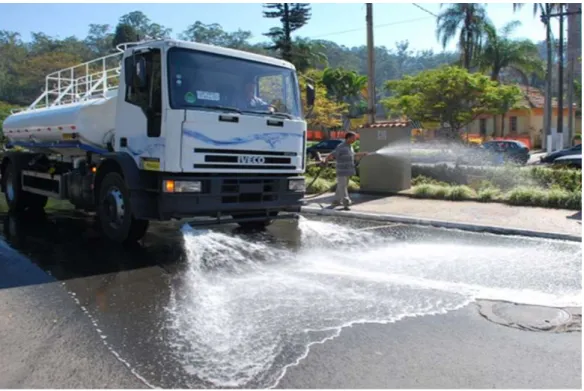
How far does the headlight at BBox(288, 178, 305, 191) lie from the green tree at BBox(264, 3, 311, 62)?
36415mm

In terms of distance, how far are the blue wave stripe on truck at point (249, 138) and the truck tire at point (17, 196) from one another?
591cm

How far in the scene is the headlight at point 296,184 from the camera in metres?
8.06

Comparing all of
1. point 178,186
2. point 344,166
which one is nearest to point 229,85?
point 178,186

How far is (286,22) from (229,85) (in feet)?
125

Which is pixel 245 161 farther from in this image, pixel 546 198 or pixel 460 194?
pixel 546 198

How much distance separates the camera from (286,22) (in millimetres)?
43562

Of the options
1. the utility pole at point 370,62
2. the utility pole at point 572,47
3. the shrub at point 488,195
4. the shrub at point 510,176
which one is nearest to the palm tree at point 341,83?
the utility pole at point 572,47

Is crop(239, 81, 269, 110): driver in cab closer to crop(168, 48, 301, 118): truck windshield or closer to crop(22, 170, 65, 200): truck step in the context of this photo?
crop(168, 48, 301, 118): truck windshield

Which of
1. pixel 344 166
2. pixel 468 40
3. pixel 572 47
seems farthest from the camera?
pixel 572 47

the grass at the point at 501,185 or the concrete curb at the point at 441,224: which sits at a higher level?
the grass at the point at 501,185

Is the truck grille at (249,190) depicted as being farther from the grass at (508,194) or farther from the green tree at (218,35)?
the green tree at (218,35)

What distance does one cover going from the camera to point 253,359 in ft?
13.1

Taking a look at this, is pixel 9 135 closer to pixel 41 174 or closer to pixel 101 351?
pixel 41 174

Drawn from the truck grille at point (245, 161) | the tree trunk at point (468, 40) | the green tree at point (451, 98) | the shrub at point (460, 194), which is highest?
the tree trunk at point (468, 40)
